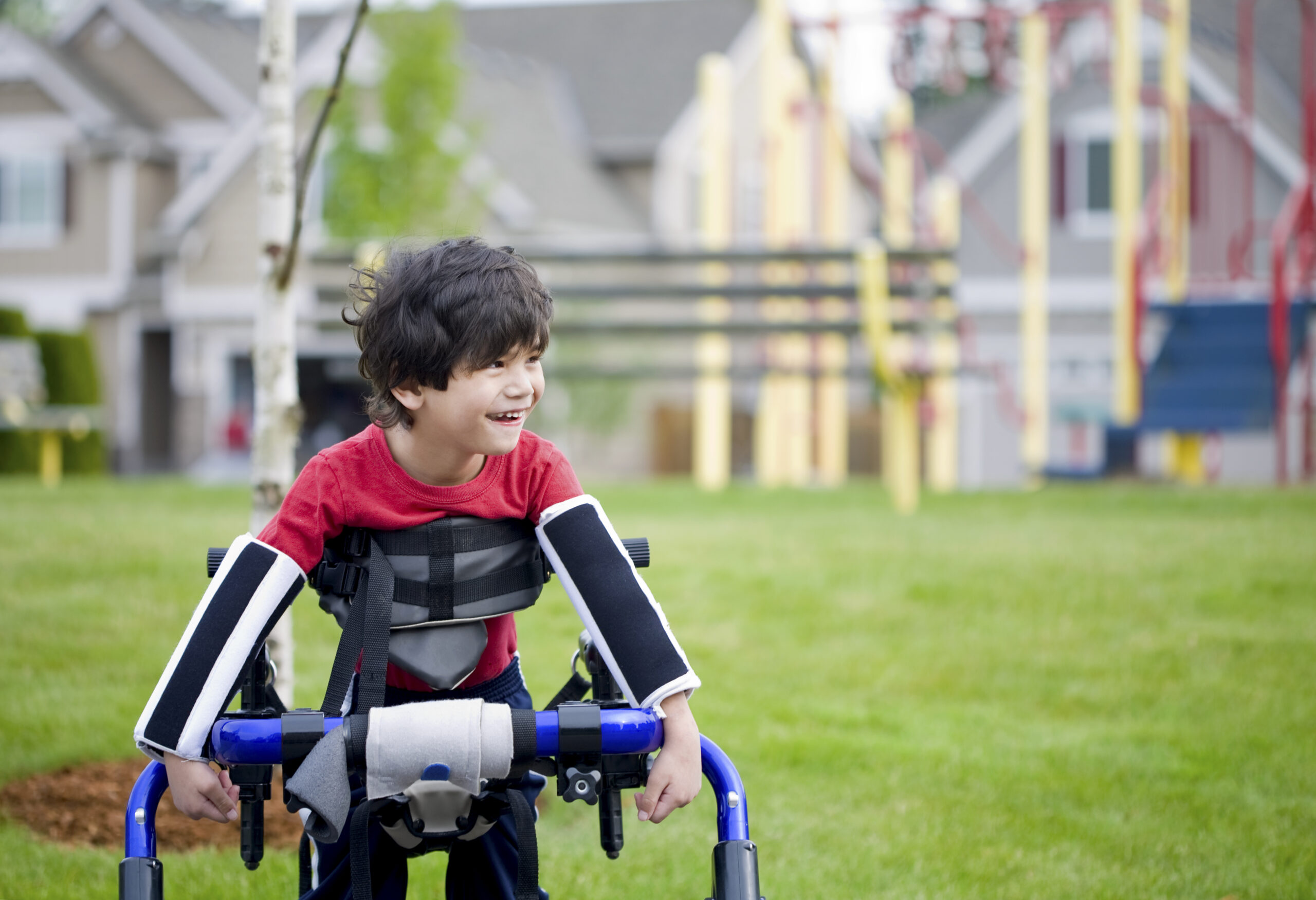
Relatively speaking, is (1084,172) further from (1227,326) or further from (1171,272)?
(1227,326)

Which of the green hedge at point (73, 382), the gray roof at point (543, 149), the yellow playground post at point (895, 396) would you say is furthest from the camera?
the gray roof at point (543, 149)

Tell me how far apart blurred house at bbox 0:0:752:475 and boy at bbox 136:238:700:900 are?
62.3 feet

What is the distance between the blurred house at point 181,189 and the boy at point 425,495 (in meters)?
19.0

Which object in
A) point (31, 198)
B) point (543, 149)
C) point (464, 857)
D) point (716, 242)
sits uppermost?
point (543, 149)

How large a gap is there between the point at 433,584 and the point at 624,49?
1039 inches

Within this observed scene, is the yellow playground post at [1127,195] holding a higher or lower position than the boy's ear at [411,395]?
higher

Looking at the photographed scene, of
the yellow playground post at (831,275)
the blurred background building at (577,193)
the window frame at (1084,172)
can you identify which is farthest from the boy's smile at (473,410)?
the window frame at (1084,172)

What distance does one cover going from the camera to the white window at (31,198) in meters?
23.0

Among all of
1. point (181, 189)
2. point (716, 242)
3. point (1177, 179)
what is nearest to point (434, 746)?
point (1177, 179)

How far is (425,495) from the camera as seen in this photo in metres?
1.89

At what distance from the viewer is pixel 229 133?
76.1 ft

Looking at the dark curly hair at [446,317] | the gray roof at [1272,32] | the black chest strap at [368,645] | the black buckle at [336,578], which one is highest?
the gray roof at [1272,32]

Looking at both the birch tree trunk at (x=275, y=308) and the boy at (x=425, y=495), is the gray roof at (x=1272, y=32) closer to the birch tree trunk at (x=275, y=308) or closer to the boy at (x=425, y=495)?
the birch tree trunk at (x=275, y=308)

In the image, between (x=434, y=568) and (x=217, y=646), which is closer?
(x=217, y=646)
